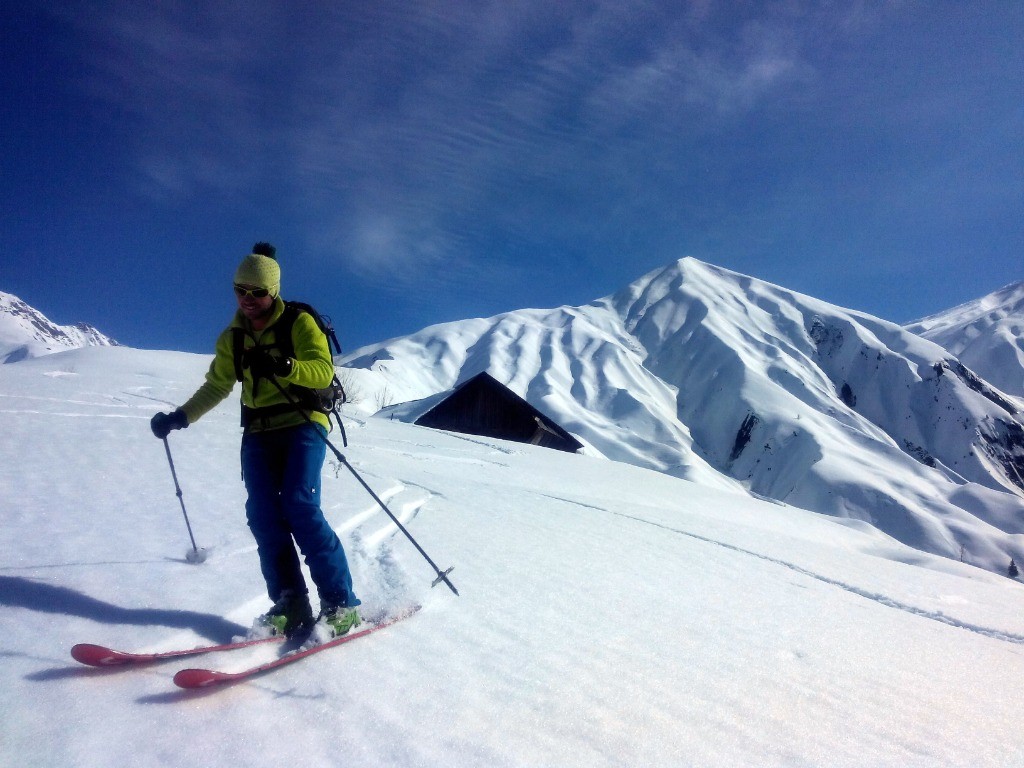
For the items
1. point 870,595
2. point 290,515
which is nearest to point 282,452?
point 290,515

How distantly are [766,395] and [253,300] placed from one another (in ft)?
440

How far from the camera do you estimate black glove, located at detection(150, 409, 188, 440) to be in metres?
3.00

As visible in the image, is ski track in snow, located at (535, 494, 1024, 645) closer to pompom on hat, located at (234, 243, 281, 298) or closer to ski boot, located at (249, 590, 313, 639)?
ski boot, located at (249, 590, 313, 639)

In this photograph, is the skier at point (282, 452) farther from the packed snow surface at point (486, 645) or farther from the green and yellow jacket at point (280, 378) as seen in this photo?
the packed snow surface at point (486, 645)

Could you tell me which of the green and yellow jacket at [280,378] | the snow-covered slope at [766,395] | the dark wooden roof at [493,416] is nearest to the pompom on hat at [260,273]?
the green and yellow jacket at [280,378]

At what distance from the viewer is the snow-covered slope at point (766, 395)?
305 ft

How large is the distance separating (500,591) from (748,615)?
66.5 inches

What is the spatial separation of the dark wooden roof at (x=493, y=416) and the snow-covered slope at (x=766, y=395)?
48886 mm

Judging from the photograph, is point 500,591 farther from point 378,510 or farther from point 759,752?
point 378,510

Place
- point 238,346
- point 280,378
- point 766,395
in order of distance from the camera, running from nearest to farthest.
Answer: point 280,378 → point 238,346 → point 766,395

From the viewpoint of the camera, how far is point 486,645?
273 centimetres

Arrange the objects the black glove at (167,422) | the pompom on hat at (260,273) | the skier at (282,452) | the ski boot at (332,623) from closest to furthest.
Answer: the ski boot at (332,623) → the skier at (282,452) → the pompom on hat at (260,273) → the black glove at (167,422)

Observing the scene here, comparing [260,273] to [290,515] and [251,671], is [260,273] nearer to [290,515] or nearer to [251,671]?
[290,515]

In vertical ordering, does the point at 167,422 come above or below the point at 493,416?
below
